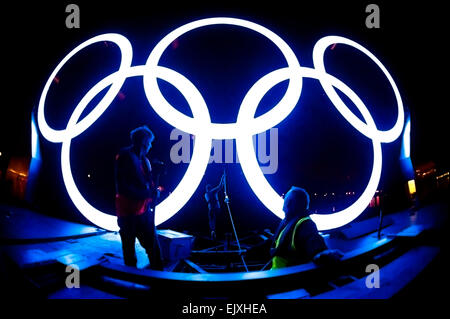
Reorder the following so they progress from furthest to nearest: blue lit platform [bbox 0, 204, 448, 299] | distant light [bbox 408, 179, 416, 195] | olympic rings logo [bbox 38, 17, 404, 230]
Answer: distant light [bbox 408, 179, 416, 195] < olympic rings logo [bbox 38, 17, 404, 230] < blue lit platform [bbox 0, 204, 448, 299]

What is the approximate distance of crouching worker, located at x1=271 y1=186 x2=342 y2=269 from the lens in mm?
2053

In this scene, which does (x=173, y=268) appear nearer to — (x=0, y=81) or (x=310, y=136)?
(x=310, y=136)

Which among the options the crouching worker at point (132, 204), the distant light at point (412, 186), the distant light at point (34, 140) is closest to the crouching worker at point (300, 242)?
the crouching worker at point (132, 204)

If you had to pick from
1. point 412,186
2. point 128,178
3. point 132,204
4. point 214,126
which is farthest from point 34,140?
point 412,186

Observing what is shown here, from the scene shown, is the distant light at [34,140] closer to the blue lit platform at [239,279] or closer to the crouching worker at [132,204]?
the blue lit platform at [239,279]

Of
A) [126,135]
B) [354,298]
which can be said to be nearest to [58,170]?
[126,135]

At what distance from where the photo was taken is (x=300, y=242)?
2.12 meters

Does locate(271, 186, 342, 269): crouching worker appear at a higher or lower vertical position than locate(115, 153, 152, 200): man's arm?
lower

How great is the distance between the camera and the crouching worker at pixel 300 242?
2053 millimetres

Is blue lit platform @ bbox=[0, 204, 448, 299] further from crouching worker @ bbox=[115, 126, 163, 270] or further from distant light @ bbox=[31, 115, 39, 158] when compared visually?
distant light @ bbox=[31, 115, 39, 158]

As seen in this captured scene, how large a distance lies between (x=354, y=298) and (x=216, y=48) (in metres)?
7.02

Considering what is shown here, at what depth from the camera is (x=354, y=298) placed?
1926 mm

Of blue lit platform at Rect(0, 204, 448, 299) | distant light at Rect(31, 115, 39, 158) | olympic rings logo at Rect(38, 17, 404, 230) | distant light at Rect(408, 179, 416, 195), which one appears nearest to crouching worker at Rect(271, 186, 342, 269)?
blue lit platform at Rect(0, 204, 448, 299)

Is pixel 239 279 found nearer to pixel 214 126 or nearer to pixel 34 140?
pixel 214 126
